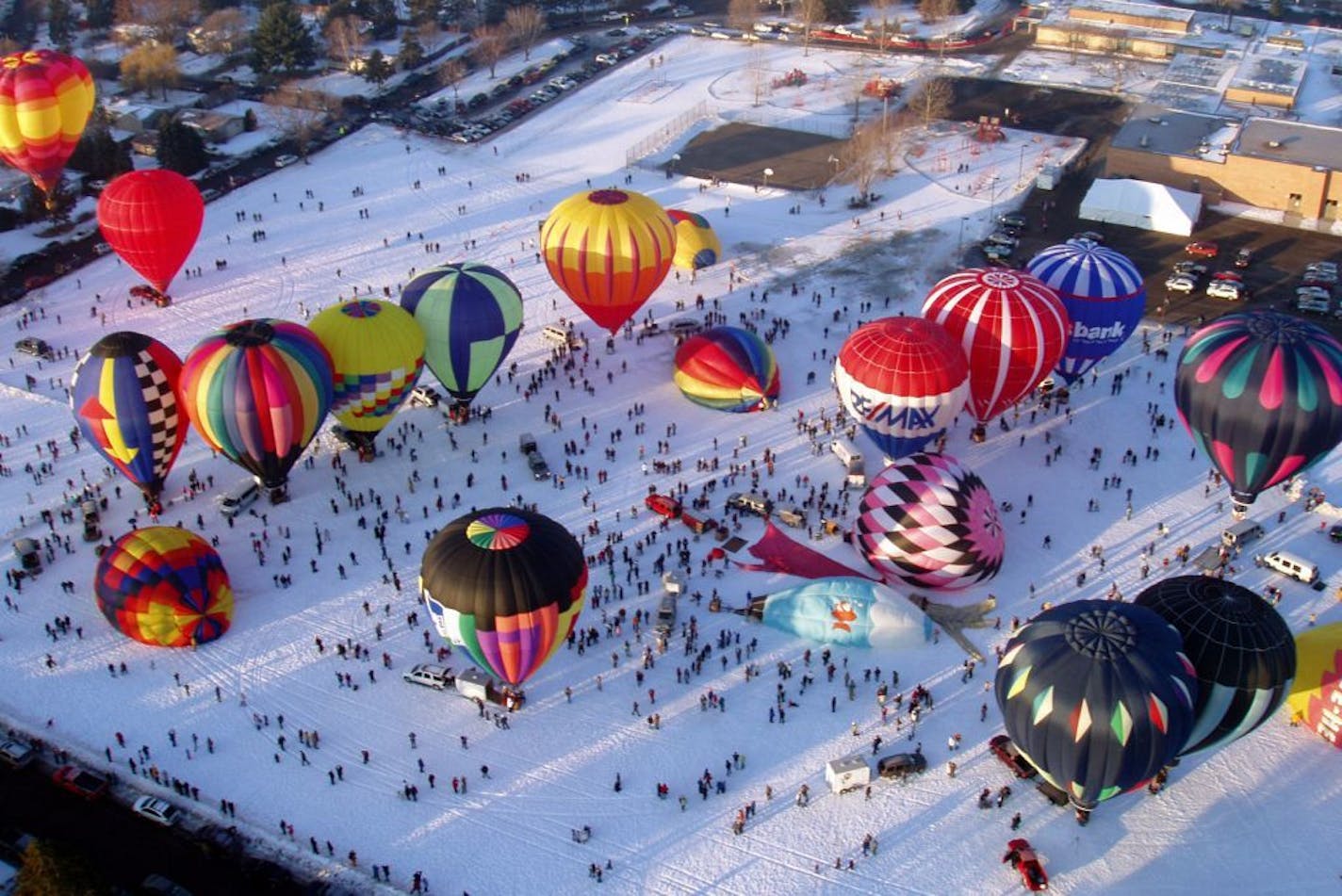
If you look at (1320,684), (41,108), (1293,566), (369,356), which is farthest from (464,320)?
(1320,684)

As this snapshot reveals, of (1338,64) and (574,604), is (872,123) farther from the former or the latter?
(574,604)

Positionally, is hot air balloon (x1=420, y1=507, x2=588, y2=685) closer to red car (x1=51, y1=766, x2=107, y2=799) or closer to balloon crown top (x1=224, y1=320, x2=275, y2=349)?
red car (x1=51, y1=766, x2=107, y2=799)

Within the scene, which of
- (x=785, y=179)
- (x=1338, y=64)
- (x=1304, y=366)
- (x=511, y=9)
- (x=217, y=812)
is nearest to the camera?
(x=217, y=812)

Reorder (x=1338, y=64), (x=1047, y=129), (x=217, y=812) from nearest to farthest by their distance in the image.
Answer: (x=217, y=812) < (x=1047, y=129) < (x=1338, y=64)

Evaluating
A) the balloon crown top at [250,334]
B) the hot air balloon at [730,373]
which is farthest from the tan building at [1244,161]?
the balloon crown top at [250,334]

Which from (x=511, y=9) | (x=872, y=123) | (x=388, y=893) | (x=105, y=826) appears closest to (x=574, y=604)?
(x=388, y=893)

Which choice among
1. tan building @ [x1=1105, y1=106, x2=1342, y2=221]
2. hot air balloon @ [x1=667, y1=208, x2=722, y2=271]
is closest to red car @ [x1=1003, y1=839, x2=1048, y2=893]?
hot air balloon @ [x1=667, y1=208, x2=722, y2=271]

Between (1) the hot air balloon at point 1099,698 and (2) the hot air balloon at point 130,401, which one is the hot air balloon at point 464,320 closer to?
(2) the hot air balloon at point 130,401
